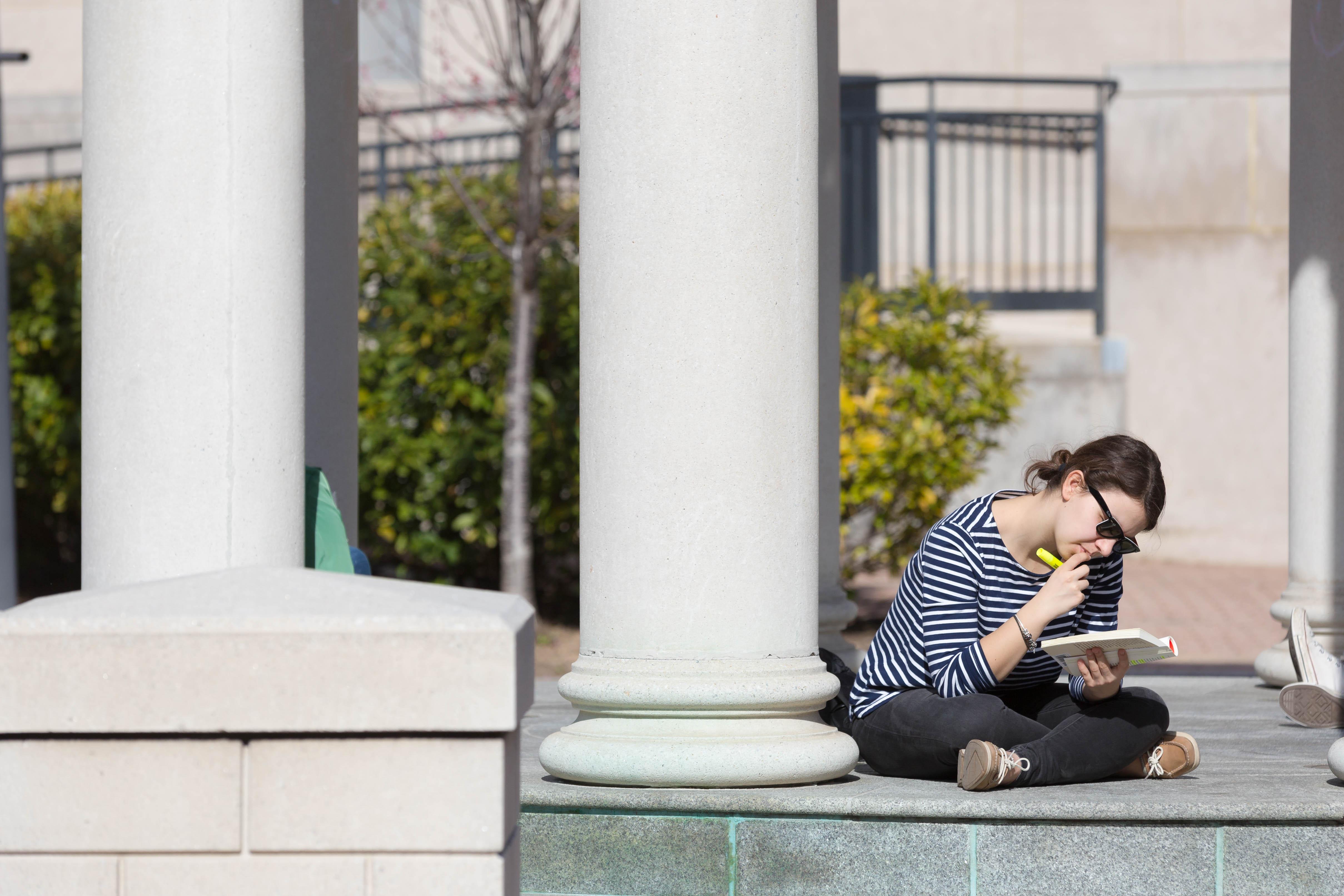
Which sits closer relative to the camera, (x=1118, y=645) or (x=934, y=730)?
(x=1118, y=645)

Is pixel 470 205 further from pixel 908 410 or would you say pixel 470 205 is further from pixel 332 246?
pixel 332 246

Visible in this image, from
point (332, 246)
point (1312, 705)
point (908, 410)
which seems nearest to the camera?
point (1312, 705)

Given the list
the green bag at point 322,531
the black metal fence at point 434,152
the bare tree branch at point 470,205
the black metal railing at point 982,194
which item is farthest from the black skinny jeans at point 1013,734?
the black metal railing at point 982,194

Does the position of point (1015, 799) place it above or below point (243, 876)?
below

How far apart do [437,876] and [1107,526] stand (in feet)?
8.66

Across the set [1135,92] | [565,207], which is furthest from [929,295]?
[1135,92]

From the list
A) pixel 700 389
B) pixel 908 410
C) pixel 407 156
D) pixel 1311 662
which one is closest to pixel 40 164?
pixel 407 156

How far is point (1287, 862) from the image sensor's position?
14.6 ft

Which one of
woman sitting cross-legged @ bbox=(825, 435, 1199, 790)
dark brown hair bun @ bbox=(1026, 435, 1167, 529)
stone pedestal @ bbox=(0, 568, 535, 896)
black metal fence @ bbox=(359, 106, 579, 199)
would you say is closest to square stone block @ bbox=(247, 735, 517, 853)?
stone pedestal @ bbox=(0, 568, 535, 896)

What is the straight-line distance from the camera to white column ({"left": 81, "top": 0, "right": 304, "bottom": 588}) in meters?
4.52

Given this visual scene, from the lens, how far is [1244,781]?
5.04 m

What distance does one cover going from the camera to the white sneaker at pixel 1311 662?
20.6 ft

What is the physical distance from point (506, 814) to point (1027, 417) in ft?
43.2

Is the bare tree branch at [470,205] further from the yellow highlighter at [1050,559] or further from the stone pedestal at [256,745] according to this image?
the stone pedestal at [256,745]
